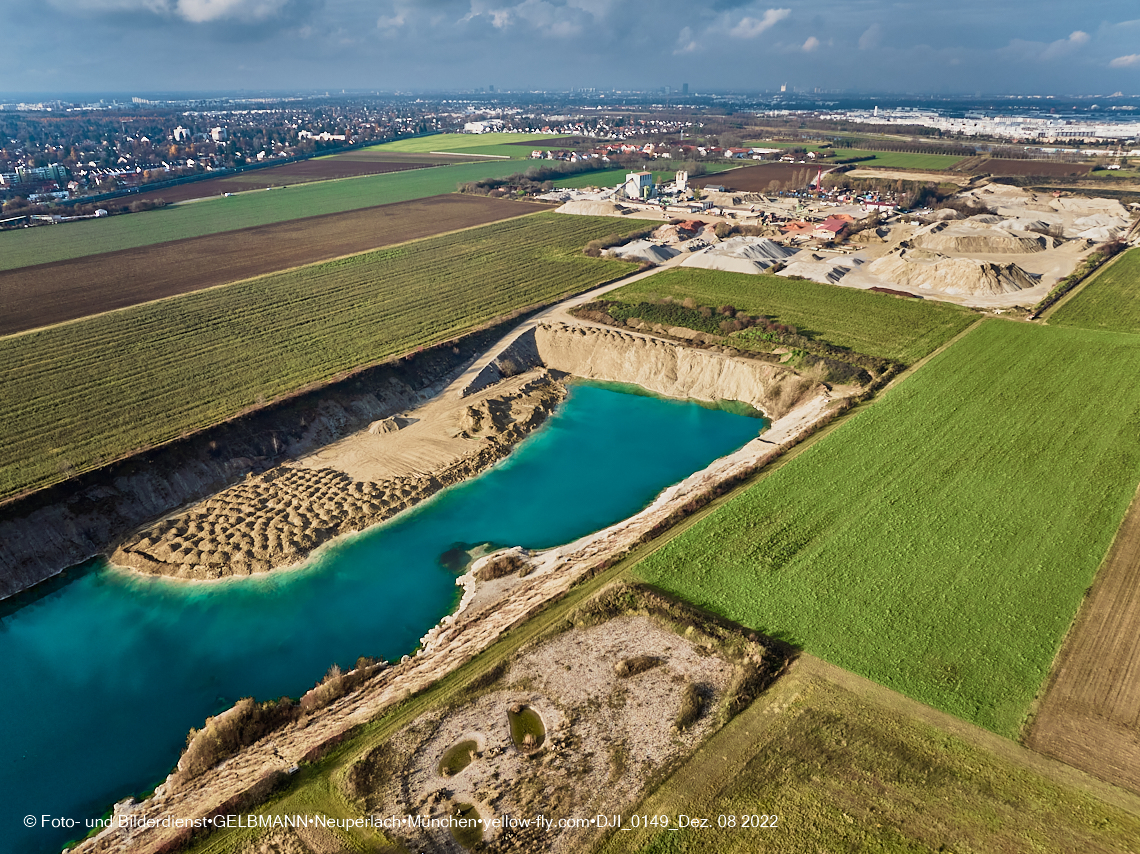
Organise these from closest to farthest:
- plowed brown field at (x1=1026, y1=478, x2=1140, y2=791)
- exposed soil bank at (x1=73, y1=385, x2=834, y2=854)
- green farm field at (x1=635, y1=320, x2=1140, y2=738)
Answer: exposed soil bank at (x1=73, y1=385, x2=834, y2=854), plowed brown field at (x1=1026, y1=478, x2=1140, y2=791), green farm field at (x1=635, y1=320, x2=1140, y2=738)

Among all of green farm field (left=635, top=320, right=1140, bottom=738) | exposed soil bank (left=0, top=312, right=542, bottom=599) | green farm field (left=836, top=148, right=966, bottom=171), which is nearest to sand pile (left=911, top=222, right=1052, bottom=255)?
green farm field (left=635, top=320, right=1140, bottom=738)

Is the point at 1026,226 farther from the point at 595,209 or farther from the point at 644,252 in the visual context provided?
the point at 595,209

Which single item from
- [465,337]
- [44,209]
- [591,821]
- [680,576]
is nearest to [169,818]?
[591,821]

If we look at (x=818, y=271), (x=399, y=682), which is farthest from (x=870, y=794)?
(x=818, y=271)

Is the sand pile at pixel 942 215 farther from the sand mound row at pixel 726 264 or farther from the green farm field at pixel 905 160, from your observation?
the green farm field at pixel 905 160

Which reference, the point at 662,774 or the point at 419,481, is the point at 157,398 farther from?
the point at 662,774

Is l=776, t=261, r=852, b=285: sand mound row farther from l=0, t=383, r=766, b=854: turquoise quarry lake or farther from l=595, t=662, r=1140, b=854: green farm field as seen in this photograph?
l=595, t=662, r=1140, b=854: green farm field
